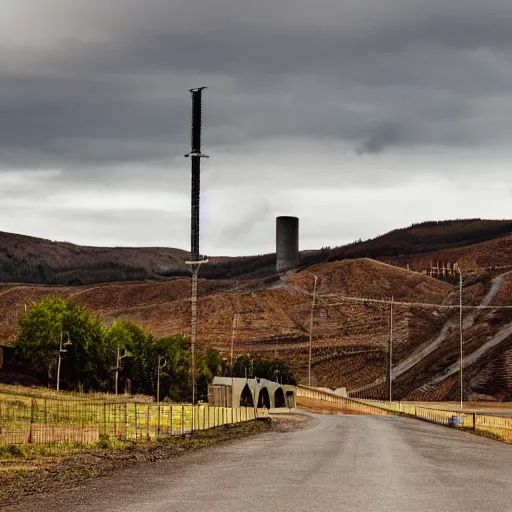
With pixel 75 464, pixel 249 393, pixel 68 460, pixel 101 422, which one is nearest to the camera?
pixel 75 464

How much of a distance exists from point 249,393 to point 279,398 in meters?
21.9

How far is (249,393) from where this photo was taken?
143375 millimetres

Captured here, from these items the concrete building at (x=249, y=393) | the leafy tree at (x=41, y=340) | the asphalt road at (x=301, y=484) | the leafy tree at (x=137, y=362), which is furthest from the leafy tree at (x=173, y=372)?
the asphalt road at (x=301, y=484)

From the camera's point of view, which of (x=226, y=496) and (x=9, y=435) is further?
(x=9, y=435)

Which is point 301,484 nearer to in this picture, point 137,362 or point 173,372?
point 137,362

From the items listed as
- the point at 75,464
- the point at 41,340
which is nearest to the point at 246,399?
the point at 41,340

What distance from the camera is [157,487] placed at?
103 ft

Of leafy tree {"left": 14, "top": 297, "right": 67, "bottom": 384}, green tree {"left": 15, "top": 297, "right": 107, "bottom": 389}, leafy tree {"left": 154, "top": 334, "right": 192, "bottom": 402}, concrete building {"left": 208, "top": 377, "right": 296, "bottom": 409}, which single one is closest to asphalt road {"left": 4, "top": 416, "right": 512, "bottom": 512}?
concrete building {"left": 208, "top": 377, "right": 296, "bottom": 409}

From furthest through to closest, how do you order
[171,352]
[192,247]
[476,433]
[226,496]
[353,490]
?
1. [171,352]
2. [192,247]
3. [476,433]
4. [353,490]
5. [226,496]

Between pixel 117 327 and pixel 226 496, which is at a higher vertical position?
pixel 117 327

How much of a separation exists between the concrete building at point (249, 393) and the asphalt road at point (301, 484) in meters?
67.0

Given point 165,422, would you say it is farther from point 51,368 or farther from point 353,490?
point 51,368

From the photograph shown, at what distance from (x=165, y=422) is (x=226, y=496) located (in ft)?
126

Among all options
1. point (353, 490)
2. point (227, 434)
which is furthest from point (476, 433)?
point (353, 490)
